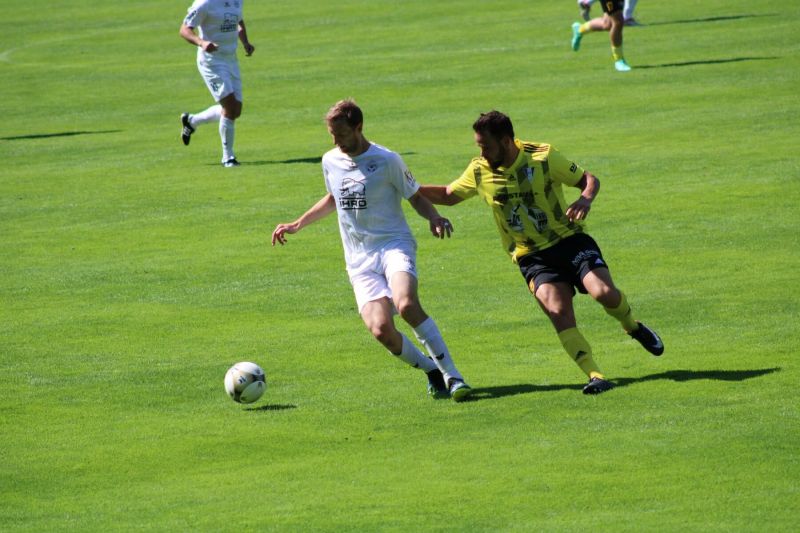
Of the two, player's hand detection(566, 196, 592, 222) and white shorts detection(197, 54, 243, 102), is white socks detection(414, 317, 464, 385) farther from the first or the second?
white shorts detection(197, 54, 243, 102)

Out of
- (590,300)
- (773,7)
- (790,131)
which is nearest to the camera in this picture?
(590,300)

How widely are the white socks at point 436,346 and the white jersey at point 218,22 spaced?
1151cm

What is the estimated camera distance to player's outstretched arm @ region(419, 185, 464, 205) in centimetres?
1035

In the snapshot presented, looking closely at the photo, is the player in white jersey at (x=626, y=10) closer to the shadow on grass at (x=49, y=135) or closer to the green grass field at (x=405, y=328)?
the green grass field at (x=405, y=328)

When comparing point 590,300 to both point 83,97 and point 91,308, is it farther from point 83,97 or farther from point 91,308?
point 83,97

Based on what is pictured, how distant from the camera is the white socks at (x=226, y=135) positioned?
20734 millimetres

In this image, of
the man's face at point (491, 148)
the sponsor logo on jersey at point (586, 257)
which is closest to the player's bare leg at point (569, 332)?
the sponsor logo on jersey at point (586, 257)

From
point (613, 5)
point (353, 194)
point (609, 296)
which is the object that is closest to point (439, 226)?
point (353, 194)

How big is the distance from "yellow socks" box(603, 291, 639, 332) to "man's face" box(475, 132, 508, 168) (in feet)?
4.47

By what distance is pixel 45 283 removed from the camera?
49.6 ft

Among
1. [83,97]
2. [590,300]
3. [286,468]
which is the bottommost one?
[83,97]

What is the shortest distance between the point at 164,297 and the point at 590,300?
4.55 meters

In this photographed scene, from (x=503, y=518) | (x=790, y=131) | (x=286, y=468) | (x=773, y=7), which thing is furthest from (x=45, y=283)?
(x=773, y=7)

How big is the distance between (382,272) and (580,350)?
162 centimetres
